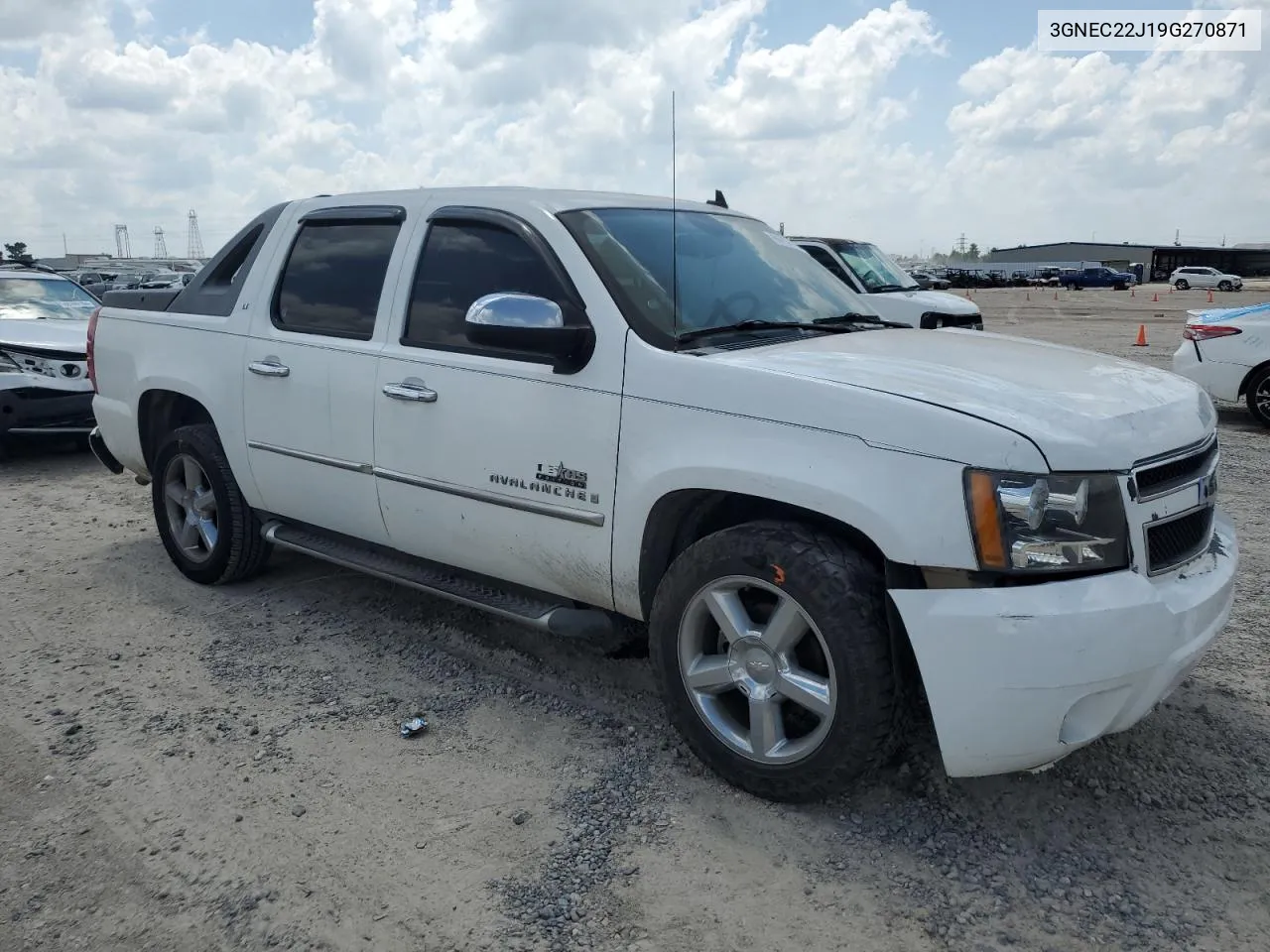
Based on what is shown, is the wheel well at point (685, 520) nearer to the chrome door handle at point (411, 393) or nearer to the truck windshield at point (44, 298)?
the chrome door handle at point (411, 393)

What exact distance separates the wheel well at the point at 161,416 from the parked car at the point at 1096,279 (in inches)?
2588

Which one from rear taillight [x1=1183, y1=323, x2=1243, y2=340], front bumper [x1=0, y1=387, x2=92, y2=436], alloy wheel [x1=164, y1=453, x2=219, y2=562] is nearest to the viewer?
alloy wheel [x1=164, y1=453, x2=219, y2=562]

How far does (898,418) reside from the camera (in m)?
2.72

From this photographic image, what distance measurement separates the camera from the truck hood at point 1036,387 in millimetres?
2678

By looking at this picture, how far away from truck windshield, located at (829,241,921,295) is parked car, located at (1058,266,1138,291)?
5613 centimetres

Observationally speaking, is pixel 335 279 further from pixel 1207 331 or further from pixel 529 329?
pixel 1207 331

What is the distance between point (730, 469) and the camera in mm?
3008

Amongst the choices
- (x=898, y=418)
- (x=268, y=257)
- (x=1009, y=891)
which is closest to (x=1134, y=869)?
(x=1009, y=891)

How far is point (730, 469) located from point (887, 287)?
9.88 metres

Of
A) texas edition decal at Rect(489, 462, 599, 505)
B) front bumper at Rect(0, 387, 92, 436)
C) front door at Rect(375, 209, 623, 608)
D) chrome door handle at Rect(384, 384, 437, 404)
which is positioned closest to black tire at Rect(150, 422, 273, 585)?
front door at Rect(375, 209, 623, 608)

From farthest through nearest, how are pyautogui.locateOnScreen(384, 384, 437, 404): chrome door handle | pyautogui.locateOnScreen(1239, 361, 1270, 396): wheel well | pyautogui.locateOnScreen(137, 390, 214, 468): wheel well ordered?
pyautogui.locateOnScreen(1239, 361, 1270, 396): wheel well < pyautogui.locateOnScreen(137, 390, 214, 468): wheel well < pyautogui.locateOnScreen(384, 384, 437, 404): chrome door handle

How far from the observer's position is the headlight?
103 inches

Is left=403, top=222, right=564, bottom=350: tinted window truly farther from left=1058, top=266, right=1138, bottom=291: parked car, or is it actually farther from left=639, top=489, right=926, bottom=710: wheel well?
left=1058, top=266, right=1138, bottom=291: parked car

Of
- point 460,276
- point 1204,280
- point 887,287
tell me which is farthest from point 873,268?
point 1204,280
